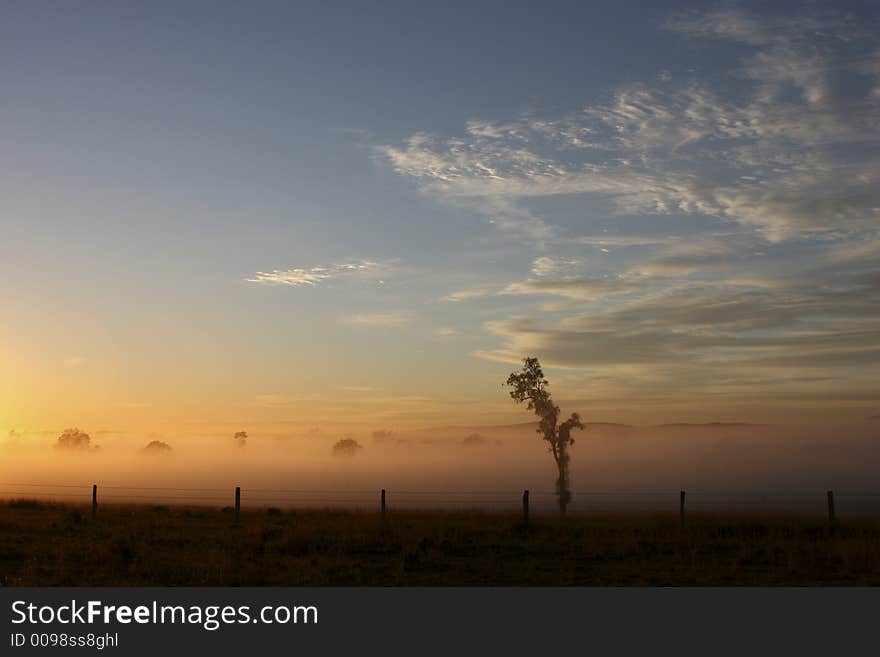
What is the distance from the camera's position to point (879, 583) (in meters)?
18.2

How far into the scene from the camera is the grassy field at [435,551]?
18.8 metres

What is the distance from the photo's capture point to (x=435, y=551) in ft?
78.1

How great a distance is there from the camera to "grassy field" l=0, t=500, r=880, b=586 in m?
18.8

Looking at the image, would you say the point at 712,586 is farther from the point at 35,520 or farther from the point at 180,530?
the point at 35,520

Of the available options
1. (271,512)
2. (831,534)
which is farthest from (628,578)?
(271,512)

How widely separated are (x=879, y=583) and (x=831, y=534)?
12.1 metres

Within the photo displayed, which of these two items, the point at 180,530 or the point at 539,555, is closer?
the point at 539,555

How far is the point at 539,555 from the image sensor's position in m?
23.0

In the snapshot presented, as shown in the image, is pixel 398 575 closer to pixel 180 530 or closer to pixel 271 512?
pixel 180 530
